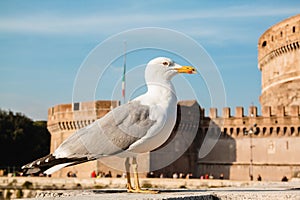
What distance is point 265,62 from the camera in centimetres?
2947

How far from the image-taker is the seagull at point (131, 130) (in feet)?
12.8

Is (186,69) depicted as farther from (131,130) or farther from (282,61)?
(282,61)

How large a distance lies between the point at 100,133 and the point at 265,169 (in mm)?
20916

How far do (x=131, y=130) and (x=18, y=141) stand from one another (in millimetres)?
24925

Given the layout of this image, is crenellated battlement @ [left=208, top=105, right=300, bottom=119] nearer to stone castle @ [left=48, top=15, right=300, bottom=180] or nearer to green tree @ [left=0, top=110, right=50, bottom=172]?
stone castle @ [left=48, top=15, right=300, bottom=180]

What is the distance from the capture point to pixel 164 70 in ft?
13.5

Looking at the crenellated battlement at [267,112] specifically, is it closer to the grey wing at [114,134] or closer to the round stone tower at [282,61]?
the round stone tower at [282,61]

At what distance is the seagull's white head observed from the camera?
13.5ft

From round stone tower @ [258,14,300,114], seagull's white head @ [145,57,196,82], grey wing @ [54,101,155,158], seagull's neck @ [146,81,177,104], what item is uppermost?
round stone tower @ [258,14,300,114]

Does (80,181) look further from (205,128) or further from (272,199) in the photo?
(272,199)

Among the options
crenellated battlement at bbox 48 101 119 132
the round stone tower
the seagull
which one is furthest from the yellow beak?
the round stone tower

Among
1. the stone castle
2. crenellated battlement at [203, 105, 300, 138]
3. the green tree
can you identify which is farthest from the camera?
the green tree

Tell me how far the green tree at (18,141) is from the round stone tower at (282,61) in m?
15.1

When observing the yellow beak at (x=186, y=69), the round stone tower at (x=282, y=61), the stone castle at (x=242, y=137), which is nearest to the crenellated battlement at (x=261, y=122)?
the stone castle at (x=242, y=137)
